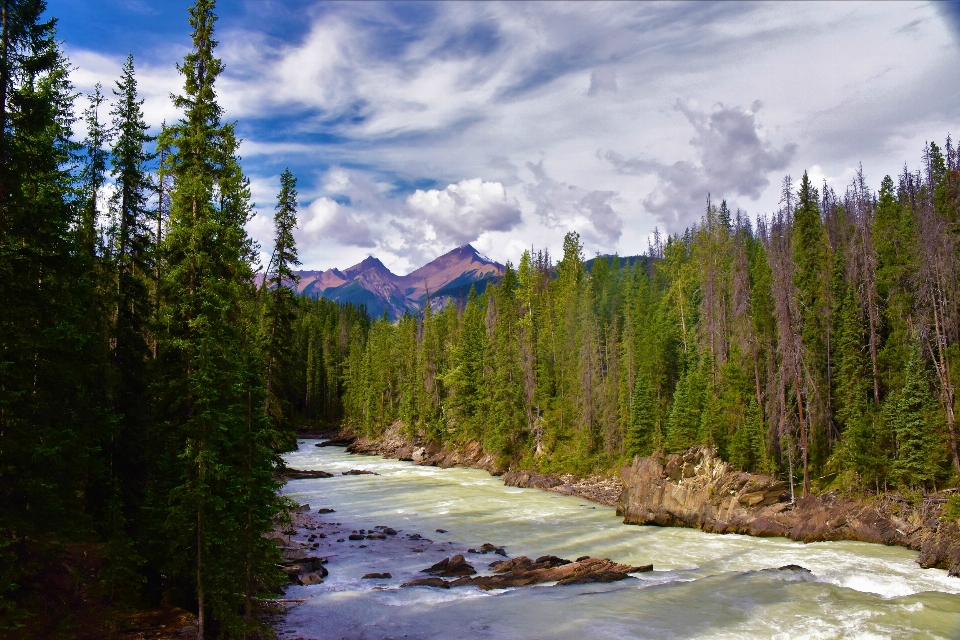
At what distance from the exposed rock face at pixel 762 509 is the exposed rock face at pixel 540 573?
12.8m

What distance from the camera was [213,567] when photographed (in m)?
15.4

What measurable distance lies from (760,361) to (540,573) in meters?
29.6

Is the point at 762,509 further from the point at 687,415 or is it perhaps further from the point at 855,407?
the point at 687,415

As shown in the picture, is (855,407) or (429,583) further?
(855,407)

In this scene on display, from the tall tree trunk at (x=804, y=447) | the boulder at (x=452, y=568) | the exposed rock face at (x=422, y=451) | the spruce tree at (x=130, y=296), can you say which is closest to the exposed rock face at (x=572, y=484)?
the exposed rock face at (x=422, y=451)

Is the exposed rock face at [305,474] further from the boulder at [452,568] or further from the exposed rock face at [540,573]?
the exposed rock face at [540,573]

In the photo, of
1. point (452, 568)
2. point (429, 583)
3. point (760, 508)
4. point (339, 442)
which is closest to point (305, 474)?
point (452, 568)

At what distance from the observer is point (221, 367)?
16516 mm

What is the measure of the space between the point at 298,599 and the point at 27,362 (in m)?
13.4

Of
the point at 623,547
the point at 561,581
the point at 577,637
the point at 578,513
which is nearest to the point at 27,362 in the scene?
the point at 577,637

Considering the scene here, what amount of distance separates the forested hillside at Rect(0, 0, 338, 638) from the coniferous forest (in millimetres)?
75

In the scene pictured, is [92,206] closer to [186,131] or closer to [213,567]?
[186,131]

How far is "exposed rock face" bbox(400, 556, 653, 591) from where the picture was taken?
24328 mm

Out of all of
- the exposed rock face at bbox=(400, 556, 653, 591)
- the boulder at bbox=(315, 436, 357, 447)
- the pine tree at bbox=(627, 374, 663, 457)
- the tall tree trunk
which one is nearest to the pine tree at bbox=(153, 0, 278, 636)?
the exposed rock face at bbox=(400, 556, 653, 591)
